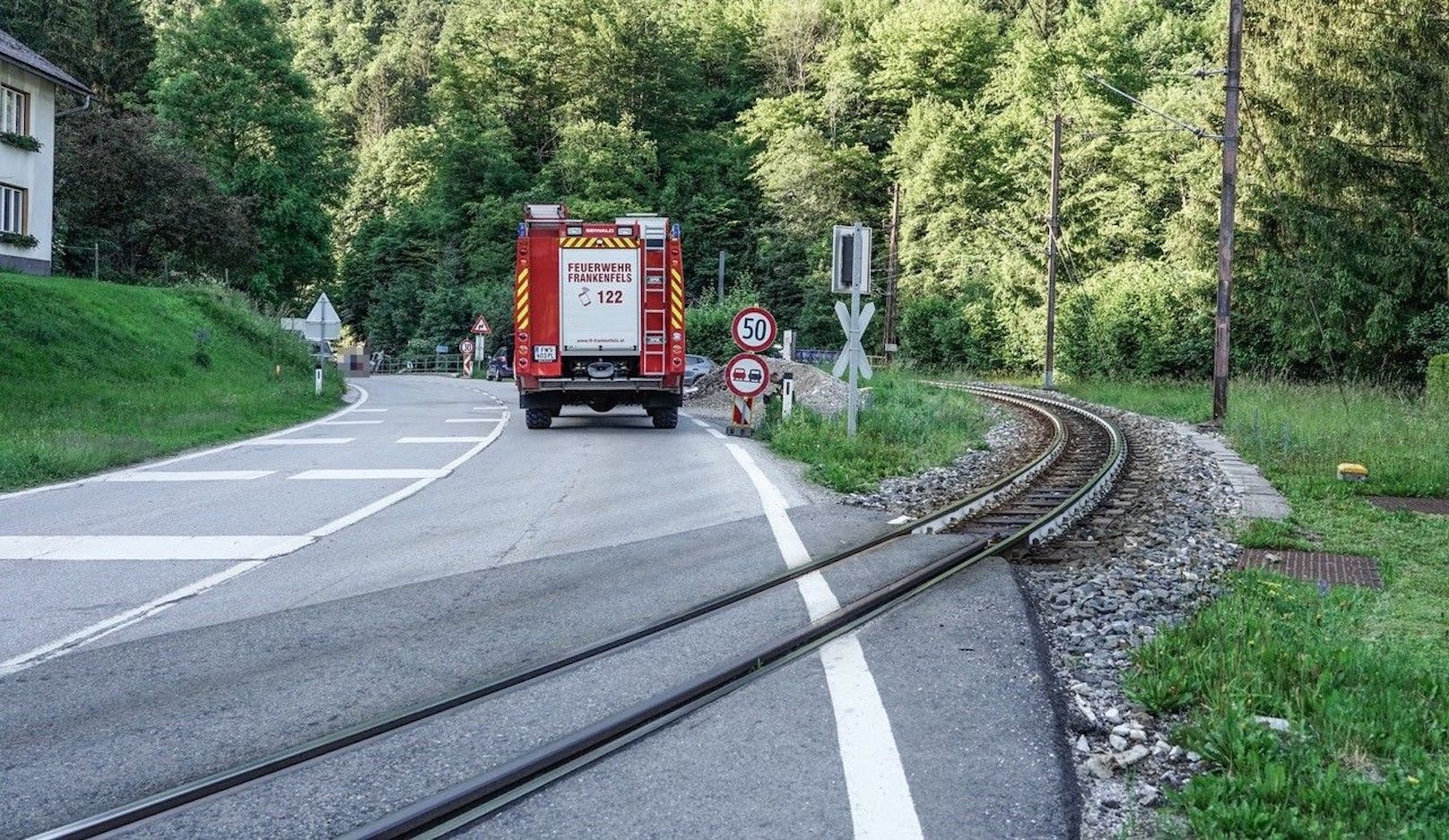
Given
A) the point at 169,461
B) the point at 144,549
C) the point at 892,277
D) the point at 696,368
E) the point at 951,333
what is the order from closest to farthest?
the point at 144,549 < the point at 169,461 < the point at 696,368 < the point at 892,277 < the point at 951,333

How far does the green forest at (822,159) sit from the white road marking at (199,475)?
1741 centimetres

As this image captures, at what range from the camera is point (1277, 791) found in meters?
4.07

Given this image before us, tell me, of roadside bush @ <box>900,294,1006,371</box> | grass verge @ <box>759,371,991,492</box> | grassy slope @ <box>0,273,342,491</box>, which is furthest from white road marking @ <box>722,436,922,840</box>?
roadside bush @ <box>900,294,1006,371</box>

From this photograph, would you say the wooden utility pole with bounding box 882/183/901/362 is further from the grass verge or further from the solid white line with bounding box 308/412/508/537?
the solid white line with bounding box 308/412/508/537

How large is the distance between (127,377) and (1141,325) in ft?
100

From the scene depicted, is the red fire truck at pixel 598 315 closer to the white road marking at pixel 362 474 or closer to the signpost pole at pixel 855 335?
the signpost pole at pixel 855 335

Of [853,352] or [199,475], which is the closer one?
[199,475]

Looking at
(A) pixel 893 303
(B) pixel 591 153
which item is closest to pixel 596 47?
(B) pixel 591 153

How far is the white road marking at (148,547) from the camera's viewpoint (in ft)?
28.6

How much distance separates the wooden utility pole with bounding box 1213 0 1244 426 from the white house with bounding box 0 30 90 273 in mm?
28918

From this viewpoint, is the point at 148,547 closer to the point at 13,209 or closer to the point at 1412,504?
the point at 1412,504

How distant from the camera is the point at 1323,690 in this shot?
5.16m

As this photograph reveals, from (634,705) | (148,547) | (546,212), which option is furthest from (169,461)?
(634,705)

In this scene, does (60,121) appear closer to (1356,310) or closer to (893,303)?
(893,303)
